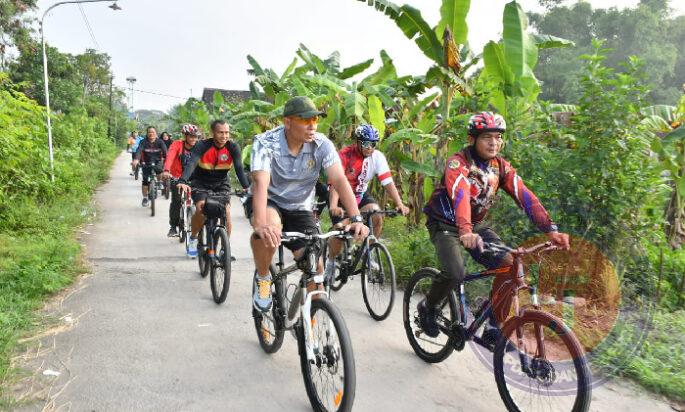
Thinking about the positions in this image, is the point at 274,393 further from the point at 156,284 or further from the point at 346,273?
the point at 156,284

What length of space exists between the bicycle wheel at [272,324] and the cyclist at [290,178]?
0.06 m

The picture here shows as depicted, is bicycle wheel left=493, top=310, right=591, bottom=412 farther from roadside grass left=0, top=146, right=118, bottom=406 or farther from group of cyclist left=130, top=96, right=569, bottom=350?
roadside grass left=0, top=146, right=118, bottom=406

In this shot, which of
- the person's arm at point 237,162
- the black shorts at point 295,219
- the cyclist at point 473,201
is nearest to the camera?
the cyclist at point 473,201

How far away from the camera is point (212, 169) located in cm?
639

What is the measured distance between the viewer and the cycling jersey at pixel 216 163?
6211 millimetres

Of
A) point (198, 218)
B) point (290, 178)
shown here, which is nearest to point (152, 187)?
point (198, 218)

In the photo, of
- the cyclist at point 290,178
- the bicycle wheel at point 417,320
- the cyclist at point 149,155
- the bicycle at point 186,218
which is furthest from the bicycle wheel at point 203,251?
the cyclist at point 149,155

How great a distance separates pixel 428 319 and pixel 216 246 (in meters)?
2.73

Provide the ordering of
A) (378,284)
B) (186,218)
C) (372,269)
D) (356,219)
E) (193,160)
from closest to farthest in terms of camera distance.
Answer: (356,219) < (378,284) < (372,269) < (193,160) < (186,218)

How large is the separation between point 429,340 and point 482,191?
134 centimetres

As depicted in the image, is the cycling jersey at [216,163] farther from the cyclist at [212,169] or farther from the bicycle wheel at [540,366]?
the bicycle wheel at [540,366]

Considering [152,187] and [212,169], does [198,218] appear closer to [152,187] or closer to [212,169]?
[212,169]

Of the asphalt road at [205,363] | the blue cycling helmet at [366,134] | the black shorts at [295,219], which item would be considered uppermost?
the blue cycling helmet at [366,134]

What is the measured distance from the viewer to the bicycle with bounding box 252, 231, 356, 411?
112 inches
